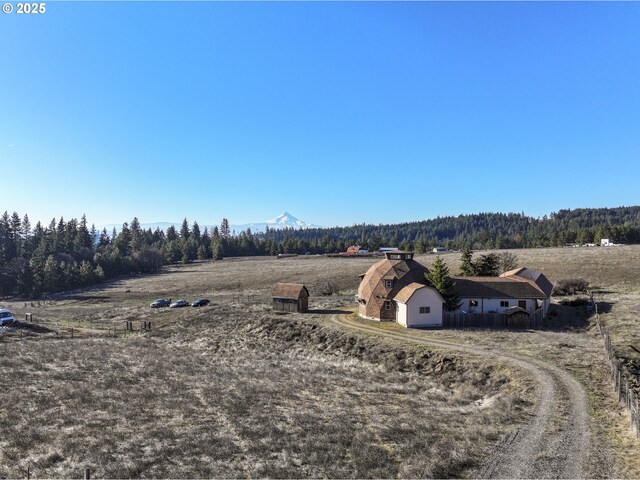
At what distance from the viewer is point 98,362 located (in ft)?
103

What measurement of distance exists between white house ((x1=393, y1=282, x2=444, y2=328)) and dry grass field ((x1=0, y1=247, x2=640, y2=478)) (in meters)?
2.38

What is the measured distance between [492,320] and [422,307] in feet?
25.0

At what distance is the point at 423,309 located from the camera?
4244 cm

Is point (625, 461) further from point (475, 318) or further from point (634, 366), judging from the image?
point (475, 318)

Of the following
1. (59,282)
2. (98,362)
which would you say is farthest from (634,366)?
(59,282)

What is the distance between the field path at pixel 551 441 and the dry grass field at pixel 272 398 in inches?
21.4

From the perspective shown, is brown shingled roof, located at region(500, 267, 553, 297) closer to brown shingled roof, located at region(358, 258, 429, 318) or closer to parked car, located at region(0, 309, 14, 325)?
brown shingled roof, located at region(358, 258, 429, 318)

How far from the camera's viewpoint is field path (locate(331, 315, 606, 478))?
528 inches

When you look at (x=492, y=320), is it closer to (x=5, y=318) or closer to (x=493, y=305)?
(x=493, y=305)

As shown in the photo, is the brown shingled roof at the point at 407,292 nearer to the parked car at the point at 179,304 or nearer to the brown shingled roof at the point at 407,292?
the brown shingled roof at the point at 407,292

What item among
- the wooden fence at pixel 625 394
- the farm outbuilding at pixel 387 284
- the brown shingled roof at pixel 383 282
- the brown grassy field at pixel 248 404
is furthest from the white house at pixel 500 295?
the wooden fence at pixel 625 394

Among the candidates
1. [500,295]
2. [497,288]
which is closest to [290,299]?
[497,288]

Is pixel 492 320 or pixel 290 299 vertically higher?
pixel 290 299

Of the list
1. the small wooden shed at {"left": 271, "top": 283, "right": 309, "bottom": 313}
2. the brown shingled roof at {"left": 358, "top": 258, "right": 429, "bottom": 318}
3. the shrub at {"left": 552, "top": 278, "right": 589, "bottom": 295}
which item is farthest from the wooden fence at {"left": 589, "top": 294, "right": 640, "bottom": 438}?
the small wooden shed at {"left": 271, "top": 283, "right": 309, "bottom": 313}
